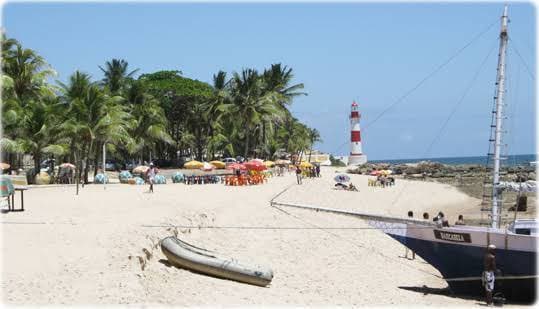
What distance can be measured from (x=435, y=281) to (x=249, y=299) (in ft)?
24.1

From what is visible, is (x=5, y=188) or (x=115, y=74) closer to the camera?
(x=5, y=188)

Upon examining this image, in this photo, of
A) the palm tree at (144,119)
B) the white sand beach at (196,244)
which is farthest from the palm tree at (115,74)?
the white sand beach at (196,244)

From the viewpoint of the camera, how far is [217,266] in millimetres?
14375

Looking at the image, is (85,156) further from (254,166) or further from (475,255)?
(475,255)

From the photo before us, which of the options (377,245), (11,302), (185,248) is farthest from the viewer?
(377,245)

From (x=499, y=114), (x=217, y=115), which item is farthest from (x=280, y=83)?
(x=499, y=114)

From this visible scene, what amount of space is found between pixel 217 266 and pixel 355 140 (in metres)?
73.5

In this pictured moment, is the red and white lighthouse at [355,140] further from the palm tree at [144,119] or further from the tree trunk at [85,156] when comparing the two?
the tree trunk at [85,156]

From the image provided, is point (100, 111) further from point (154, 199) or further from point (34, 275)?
point (34, 275)

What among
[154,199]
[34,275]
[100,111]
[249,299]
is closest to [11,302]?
[34,275]

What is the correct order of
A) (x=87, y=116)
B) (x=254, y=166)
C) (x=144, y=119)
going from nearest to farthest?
(x=87, y=116) < (x=254, y=166) < (x=144, y=119)

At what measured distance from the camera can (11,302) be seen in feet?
34.3

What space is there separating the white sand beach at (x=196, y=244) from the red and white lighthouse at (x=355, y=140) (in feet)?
182

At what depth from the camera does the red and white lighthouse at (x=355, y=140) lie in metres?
83.8
